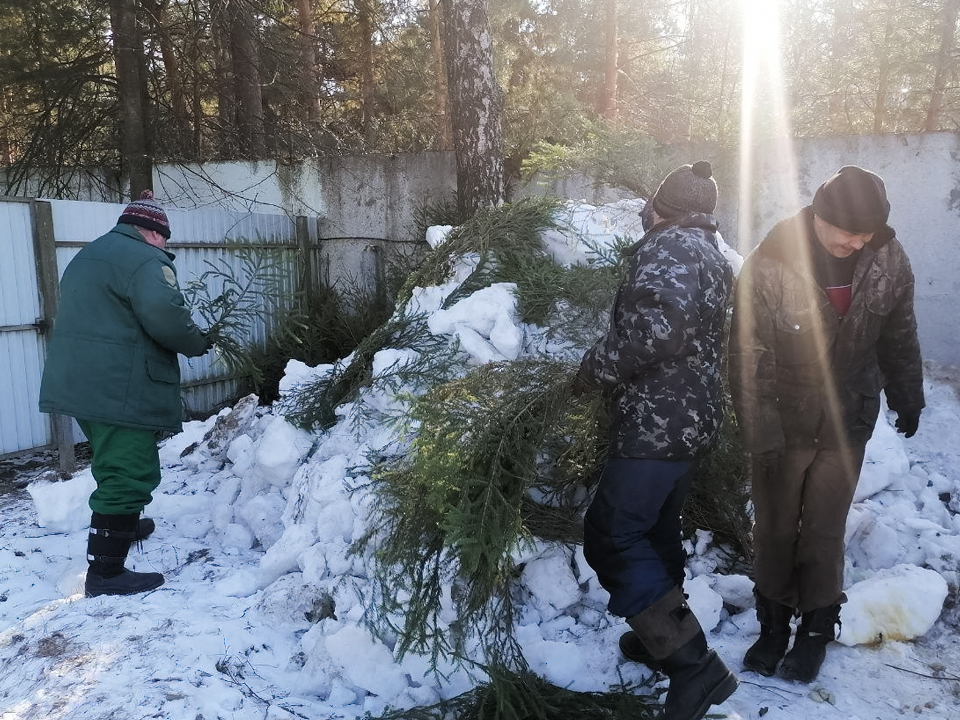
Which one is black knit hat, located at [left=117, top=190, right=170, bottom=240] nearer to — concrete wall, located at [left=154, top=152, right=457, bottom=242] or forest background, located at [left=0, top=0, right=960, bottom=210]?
forest background, located at [left=0, top=0, right=960, bottom=210]

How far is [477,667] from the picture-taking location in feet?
8.34

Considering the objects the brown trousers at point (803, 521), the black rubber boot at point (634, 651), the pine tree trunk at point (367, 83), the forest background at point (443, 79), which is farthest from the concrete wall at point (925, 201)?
the pine tree trunk at point (367, 83)

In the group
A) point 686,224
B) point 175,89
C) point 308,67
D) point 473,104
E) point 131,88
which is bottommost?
point 686,224

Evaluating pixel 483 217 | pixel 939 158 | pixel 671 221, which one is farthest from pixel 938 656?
pixel 939 158

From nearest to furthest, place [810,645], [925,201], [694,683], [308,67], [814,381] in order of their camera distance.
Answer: [694,683], [814,381], [810,645], [925,201], [308,67]

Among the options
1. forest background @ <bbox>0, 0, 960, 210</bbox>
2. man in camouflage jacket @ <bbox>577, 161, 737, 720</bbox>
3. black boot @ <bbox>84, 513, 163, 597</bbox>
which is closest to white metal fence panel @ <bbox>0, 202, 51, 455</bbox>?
black boot @ <bbox>84, 513, 163, 597</bbox>

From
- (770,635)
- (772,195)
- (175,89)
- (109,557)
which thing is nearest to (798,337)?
(770,635)

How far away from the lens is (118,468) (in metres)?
3.25

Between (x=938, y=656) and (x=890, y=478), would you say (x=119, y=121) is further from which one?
(x=938, y=656)

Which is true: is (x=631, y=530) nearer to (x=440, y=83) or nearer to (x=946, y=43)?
(x=946, y=43)

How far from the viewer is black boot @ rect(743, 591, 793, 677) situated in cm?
262

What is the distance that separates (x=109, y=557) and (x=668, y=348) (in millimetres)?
2615

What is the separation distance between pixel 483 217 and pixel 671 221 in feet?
6.93

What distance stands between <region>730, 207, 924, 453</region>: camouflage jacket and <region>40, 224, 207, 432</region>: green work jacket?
8.03 feet
